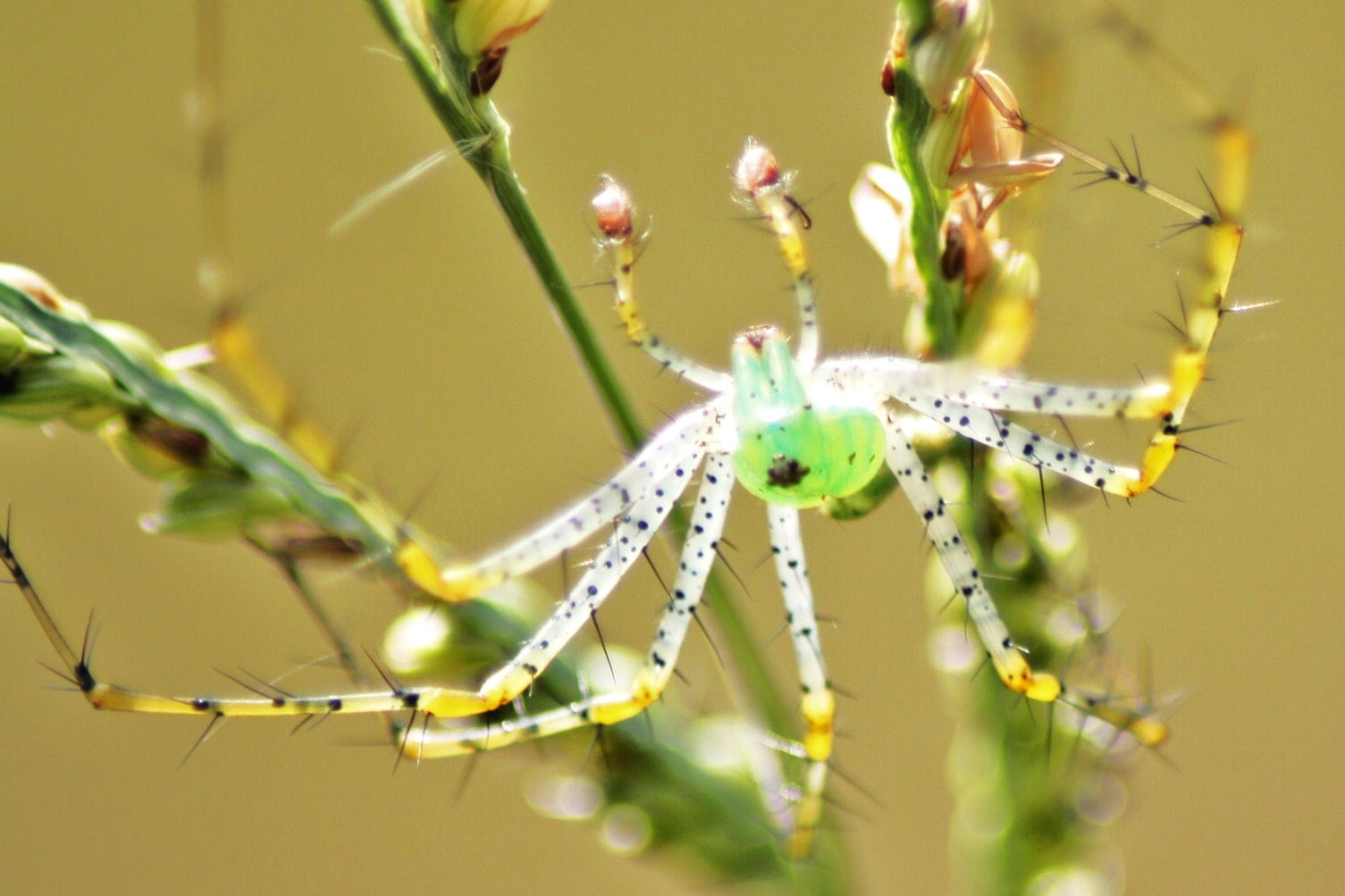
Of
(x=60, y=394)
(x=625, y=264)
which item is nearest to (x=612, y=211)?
(x=625, y=264)

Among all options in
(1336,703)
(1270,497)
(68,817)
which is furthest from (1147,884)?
(68,817)

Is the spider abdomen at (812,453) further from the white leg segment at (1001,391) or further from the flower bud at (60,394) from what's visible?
the flower bud at (60,394)

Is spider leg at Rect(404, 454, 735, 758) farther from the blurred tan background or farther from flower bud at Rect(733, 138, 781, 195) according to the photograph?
the blurred tan background

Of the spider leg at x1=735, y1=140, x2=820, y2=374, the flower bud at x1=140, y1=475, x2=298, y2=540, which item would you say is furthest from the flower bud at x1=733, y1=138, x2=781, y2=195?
the flower bud at x1=140, y1=475, x2=298, y2=540

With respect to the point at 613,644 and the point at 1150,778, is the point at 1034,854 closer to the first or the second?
the point at 613,644

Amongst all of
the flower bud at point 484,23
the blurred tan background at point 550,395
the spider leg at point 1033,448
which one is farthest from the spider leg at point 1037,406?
the blurred tan background at point 550,395

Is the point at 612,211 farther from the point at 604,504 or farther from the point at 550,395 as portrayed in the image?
the point at 550,395

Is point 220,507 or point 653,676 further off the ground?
point 220,507
